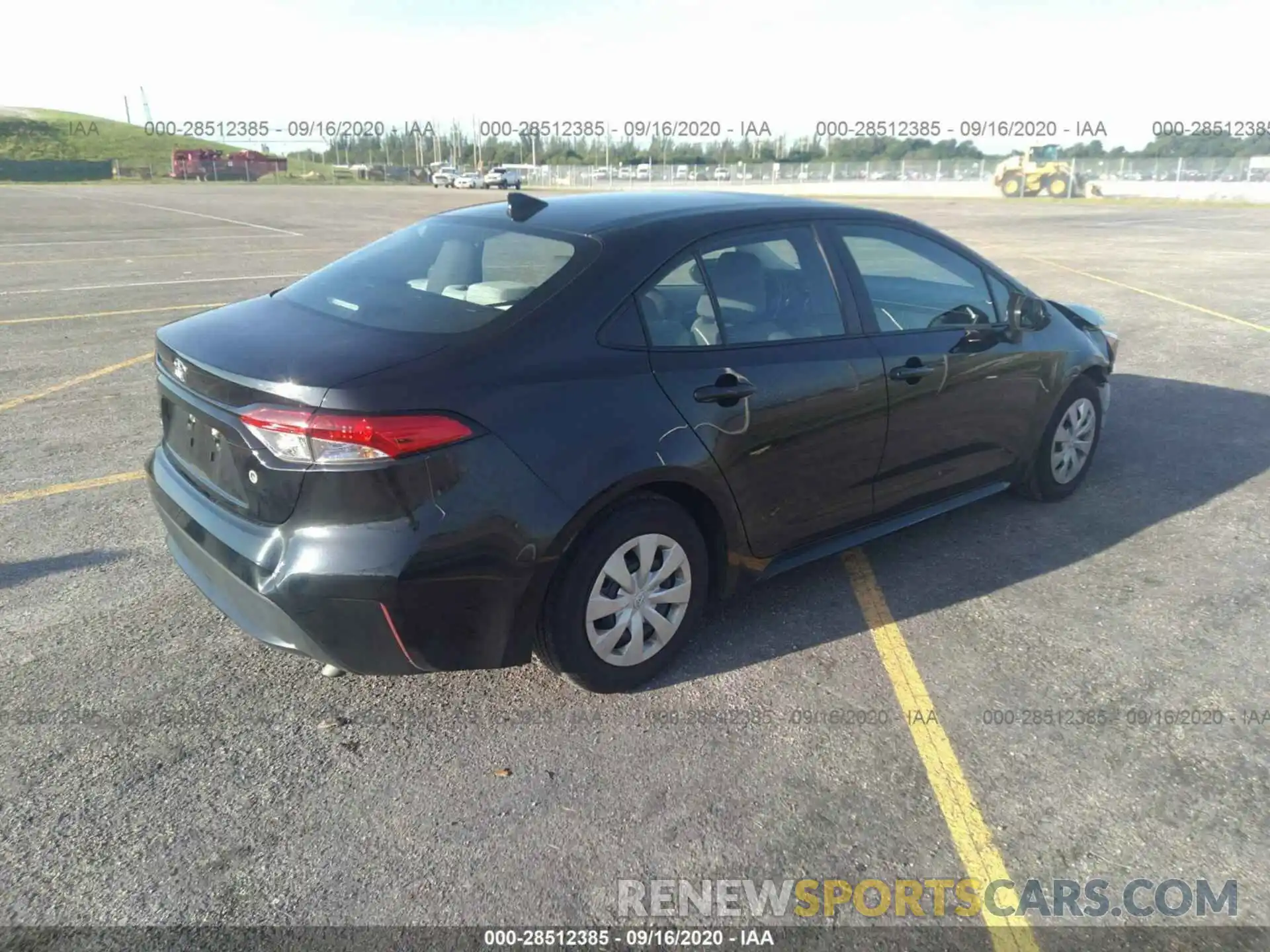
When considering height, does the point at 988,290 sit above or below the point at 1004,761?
above

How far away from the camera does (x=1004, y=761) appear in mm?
2971

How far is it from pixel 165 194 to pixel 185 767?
4683 cm

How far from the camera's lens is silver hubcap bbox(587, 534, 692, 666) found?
310 centimetres

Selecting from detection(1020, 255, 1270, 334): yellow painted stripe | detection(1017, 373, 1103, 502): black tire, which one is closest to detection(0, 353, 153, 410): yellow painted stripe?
detection(1017, 373, 1103, 502): black tire

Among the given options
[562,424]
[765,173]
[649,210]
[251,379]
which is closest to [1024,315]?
[649,210]

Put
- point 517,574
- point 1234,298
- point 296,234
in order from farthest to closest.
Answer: point 296,234, point 1234,298, point 517,574

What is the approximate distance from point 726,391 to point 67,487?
386 cm

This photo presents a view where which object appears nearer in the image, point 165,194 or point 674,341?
point 674,341

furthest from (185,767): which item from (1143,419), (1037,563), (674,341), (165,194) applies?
(165,194)

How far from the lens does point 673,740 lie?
3.04m

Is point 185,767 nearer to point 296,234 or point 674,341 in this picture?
point 674,341

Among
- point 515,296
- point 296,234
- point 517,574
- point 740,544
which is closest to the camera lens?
point 517,574

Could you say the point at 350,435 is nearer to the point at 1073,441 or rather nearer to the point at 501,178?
the point at 1073,441

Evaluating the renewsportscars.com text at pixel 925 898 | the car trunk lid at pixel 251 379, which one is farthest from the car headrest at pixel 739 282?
the renewsportscars.com text at pixel 925 898
